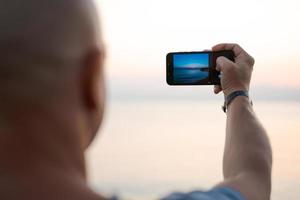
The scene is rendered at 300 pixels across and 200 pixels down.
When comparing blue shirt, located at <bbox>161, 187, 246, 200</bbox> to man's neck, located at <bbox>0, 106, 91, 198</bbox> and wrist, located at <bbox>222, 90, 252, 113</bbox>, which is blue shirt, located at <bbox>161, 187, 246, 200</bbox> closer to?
man's neck, located at <bbox>0, 106, 91, 198</bbox>

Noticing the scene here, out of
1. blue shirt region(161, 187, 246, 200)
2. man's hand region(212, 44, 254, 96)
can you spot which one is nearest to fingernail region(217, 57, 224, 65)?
man's hand region(212, 44, 254, 96)

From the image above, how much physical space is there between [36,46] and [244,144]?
1.11ft

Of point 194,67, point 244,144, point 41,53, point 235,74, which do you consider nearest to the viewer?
point 41,53

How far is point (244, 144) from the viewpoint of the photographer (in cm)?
75

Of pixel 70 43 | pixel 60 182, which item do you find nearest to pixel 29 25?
pixel 70 43

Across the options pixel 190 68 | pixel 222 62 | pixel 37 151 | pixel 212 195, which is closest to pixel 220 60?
pixel 222 62

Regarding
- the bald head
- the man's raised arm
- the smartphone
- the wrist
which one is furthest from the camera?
the smartphone

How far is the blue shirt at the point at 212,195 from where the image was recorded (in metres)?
0.58

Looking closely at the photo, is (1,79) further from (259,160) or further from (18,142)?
(259,160)

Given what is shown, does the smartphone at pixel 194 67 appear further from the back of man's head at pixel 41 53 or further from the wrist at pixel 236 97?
the back of man's head at pixel 41 53

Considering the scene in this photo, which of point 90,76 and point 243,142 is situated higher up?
point 90,76

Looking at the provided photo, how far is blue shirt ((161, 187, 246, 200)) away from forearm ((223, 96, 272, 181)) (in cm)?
8

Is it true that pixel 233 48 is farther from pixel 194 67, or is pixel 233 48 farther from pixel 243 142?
pixel 243 142

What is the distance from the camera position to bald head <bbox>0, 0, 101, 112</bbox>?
512 millimetres
